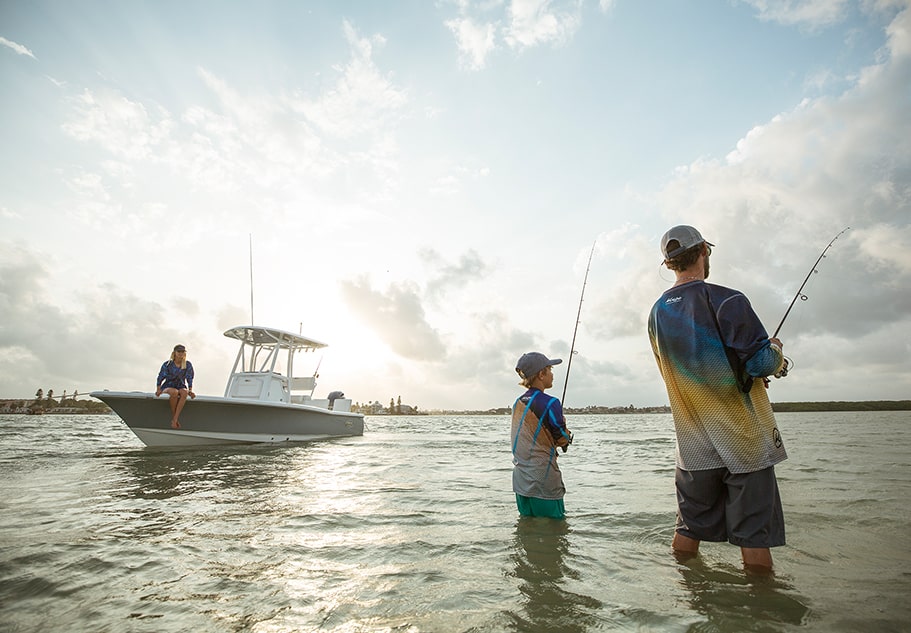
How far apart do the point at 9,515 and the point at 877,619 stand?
7.20m

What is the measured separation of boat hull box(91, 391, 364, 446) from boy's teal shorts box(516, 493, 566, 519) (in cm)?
1048

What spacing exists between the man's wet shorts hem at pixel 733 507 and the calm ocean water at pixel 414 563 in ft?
0.98

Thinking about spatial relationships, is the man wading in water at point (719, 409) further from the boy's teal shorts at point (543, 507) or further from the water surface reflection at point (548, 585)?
the boy's teal shorts at point (543, 507)

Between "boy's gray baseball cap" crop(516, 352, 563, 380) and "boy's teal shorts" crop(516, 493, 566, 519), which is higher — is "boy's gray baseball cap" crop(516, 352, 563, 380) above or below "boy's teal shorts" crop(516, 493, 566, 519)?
above

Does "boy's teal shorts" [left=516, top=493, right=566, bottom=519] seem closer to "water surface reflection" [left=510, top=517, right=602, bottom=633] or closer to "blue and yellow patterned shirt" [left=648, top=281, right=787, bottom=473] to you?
"water surface reflection" [left=510, top=517, right=602, bottom=633]

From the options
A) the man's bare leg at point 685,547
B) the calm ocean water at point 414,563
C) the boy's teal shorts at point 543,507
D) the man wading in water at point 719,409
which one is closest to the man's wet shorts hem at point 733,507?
the man wading in water at point 719,409

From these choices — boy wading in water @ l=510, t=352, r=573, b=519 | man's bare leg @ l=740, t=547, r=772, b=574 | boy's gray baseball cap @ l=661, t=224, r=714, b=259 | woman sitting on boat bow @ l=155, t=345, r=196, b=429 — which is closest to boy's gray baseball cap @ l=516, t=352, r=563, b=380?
boy wading in water @ l=510, t=352, r=573, b=519

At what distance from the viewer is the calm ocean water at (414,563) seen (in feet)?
7.98

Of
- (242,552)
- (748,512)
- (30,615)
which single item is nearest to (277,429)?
(242,552)

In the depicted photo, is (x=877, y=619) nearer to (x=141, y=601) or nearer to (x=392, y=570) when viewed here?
(x=392, y=570)

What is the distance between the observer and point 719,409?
2873 millimetres

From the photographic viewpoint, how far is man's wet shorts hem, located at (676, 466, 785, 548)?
271cm

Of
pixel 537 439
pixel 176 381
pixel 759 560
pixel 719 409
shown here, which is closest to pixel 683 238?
pixel 719 409

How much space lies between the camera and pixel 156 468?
870 cm
